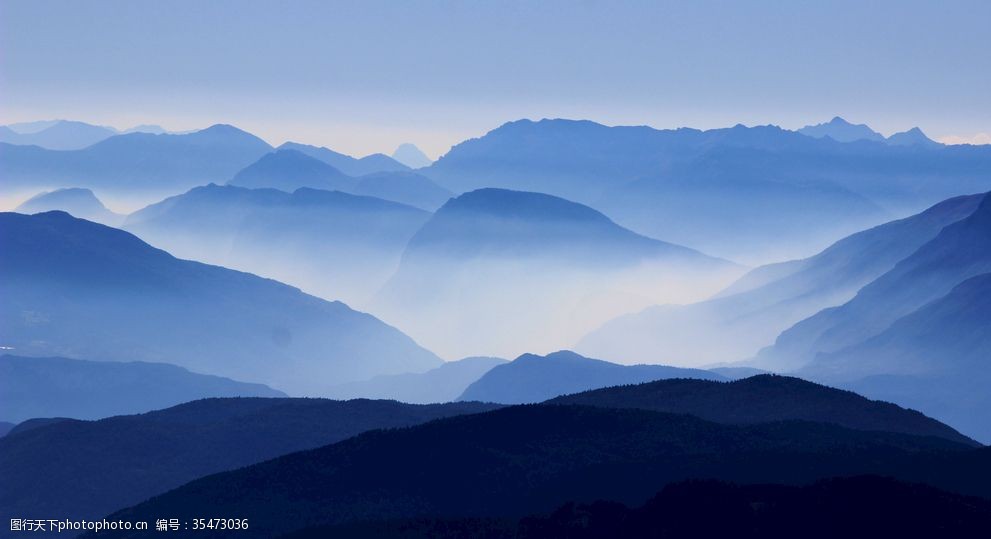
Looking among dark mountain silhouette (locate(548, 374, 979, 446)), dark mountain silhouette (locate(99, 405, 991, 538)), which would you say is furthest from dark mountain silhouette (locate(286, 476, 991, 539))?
dark mountain silhouette (locate(548, 374, 979, 446))

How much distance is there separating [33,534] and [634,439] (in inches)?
2947

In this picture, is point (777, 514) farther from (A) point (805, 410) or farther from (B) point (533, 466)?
(A) point (805, 410)

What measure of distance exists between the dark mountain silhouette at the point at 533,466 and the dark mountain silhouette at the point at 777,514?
65.6ft

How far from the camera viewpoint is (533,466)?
154m

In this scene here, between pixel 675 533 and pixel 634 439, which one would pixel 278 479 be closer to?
pixel 634 439

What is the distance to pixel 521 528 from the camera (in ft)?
369

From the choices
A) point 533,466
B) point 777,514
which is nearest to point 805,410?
point 533,466

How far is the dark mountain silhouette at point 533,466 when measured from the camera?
5453 inches

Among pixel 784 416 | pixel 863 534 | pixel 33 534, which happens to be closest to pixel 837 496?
pixel 863 534

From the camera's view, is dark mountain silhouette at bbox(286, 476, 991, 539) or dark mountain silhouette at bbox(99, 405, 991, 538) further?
dark mountain silhouette at bbox(99, 405, 991, 538)

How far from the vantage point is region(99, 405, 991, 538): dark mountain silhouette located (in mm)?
138500

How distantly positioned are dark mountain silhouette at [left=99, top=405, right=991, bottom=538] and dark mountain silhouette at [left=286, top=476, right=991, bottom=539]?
20.0 meters

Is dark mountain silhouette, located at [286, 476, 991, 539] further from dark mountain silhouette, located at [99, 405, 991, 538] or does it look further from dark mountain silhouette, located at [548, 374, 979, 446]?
dark mountain silhouette, located at [548, 374, 979, 446]

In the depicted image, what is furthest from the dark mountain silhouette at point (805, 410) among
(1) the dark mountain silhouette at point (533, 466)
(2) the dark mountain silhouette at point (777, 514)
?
(2) the dark mountain silhouette at point (777, 514)
